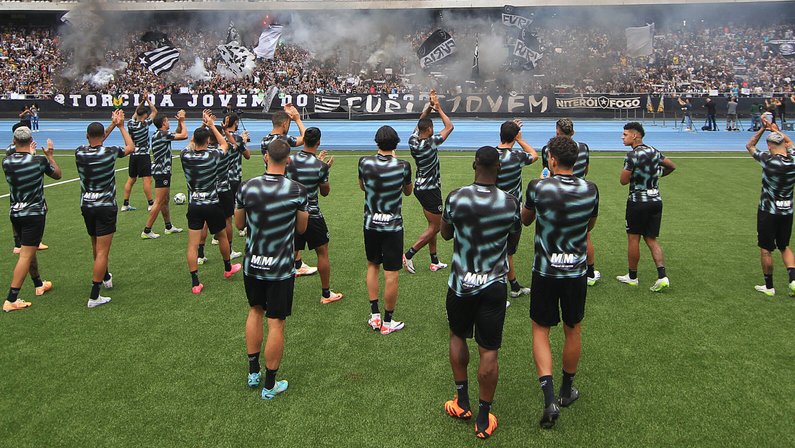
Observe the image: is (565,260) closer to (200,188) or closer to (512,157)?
(512,157)

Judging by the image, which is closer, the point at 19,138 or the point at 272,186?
the point at 272,186

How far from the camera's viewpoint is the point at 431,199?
8.47m

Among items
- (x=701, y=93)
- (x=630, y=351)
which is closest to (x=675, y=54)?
(x=701, y=93)

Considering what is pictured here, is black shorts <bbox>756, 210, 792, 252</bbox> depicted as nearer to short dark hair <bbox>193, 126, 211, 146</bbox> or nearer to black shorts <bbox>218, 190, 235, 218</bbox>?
short dark hair <bbox>193, 126, 211, 146</bbox>

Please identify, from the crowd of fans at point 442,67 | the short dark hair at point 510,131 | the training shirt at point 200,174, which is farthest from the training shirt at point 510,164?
the crowd of fans at point 442,67

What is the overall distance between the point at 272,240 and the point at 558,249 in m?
2.40

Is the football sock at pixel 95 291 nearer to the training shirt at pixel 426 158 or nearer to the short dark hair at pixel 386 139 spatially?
the short dark hair at pixel 386 139

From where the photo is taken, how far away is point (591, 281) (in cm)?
802

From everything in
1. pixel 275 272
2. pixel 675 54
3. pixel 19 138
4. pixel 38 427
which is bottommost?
pixel 38 427

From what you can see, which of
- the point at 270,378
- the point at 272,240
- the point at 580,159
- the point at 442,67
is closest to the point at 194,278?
the point at 270,378

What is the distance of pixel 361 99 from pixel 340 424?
30.0 meters

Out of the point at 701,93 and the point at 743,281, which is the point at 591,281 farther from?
the point at 701,93

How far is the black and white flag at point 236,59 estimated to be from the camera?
148 ft

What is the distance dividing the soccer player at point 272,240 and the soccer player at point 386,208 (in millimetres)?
1351
